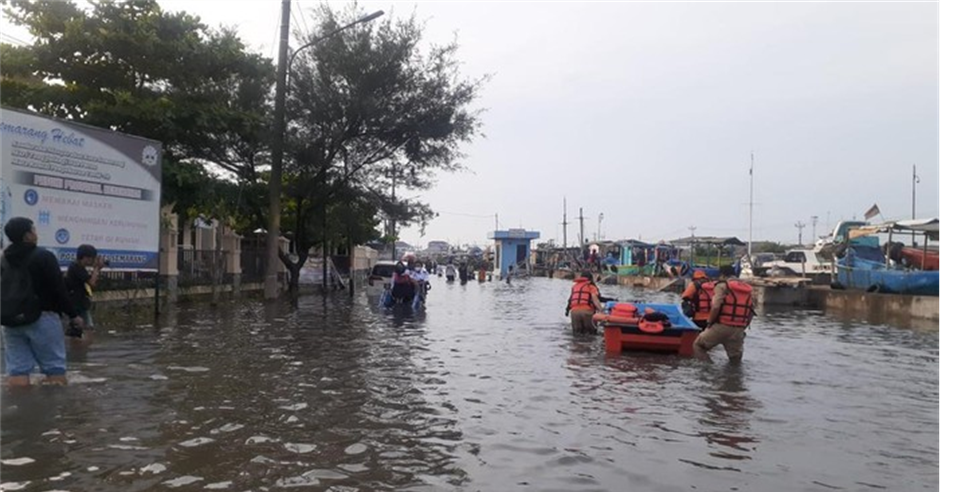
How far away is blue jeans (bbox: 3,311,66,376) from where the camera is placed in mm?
7407

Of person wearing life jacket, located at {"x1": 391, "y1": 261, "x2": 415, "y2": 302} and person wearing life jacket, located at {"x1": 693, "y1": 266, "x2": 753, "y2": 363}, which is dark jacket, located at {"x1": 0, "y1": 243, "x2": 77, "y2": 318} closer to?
person wearing life jacket, located at {"x1": 693, "y1": 266, "x2": 753, "y2": 363}

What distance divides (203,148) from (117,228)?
1235cm

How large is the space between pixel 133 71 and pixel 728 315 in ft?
60.0

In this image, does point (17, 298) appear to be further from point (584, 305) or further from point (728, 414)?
point (584, 305)

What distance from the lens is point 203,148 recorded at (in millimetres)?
25906

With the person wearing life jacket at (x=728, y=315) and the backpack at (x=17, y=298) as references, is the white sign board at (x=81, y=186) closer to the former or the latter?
the backpack at (x=17, y=298)

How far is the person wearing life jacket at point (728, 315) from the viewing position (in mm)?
11945

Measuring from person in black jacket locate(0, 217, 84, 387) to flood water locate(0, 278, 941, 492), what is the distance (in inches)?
12.3

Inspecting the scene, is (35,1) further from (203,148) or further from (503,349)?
(503,349)

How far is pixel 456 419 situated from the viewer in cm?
760

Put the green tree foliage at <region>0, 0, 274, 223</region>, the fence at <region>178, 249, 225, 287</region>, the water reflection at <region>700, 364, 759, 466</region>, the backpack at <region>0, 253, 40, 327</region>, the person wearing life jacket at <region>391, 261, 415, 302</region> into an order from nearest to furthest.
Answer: the water reflection at <region>700, 364, 759, 466</region>, the backpack at <region>0, 253, 40, 327</region>, the green tree foliage at <region>0, 0, 274, 223</region>, the person wearing life jacket at <region>391, 261, 415, 302</region>, the fence at <region>178, 249, 225, 287</region>

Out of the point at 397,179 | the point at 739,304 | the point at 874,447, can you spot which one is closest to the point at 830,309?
the point at 397,179

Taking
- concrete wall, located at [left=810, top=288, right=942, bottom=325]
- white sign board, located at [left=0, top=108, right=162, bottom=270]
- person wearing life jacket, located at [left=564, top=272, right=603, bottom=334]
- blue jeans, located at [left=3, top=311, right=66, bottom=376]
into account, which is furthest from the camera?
concrete wall, located at [left=810, top=288, right=942, bottom=325]

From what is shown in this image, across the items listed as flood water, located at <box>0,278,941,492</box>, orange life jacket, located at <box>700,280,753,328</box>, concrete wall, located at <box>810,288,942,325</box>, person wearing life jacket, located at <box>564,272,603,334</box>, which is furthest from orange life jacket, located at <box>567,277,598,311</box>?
concrete wall, located at <box>810,288,942,325</box>
